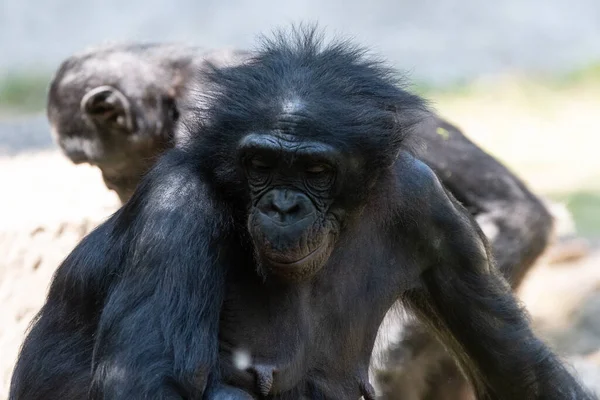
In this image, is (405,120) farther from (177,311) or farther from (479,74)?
(479,74)

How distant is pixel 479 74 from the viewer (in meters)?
19.7

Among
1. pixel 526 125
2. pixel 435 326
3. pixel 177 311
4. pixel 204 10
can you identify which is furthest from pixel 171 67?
pixel 204 10

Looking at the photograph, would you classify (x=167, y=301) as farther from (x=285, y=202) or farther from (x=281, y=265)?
(x=285, y=202)

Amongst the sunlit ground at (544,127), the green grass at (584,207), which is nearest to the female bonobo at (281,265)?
the sunlit ground at (544,127)

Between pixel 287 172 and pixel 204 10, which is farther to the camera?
pixel 204 10

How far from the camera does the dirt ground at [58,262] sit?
7512 mm

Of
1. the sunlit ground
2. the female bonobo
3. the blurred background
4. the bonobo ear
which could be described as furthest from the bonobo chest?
the sunlit ground

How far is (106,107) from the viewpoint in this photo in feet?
27.3

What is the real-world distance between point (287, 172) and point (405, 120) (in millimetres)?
654

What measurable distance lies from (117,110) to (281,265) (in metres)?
4.36

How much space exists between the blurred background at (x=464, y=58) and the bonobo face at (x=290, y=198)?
6903 mm

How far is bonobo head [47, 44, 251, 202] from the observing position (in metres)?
8.30

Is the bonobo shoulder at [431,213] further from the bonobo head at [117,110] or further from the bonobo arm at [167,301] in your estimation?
the bonobo head at [117,110]

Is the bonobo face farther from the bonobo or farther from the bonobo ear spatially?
the bonobo ear
